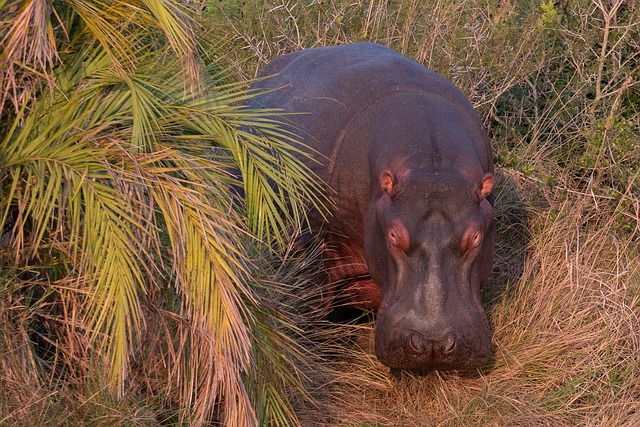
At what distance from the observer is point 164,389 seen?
438 centimetres

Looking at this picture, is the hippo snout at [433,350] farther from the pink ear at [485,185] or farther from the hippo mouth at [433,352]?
the pink ear at [485,185]

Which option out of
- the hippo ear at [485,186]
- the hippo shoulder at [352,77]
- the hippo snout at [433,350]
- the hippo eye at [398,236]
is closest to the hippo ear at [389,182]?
the hippo eye at [398,236]

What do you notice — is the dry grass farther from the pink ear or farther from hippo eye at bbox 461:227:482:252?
the pink ear

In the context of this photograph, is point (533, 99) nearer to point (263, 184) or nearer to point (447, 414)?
point (447, 414)

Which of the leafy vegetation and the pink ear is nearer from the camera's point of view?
the leafy vegetation

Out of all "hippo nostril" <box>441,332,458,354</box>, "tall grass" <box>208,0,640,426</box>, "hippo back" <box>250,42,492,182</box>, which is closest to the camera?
"hippo nostril" <box>441,332,458,354</box>

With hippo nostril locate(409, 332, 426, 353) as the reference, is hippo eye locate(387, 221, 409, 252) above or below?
above

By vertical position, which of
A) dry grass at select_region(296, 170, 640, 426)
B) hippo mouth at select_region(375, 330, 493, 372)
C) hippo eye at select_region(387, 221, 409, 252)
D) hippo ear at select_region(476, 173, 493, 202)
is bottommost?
dry grass at select_region(296, 170, 640, 426)

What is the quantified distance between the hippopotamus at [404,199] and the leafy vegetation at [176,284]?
316 millimetres

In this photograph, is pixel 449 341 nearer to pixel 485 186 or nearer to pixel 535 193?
pixel 485 186

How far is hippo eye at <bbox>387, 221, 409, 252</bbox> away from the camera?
488 cm

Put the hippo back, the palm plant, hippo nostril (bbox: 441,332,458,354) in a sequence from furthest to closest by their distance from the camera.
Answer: the hippo back
hippo nostril (bbox: 441,332,458,354)
the palm plant

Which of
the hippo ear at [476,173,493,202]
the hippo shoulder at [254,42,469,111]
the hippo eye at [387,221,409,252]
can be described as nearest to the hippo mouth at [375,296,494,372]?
the hippo eye at [387,221,409,252]

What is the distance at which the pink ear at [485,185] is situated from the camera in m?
5.05
